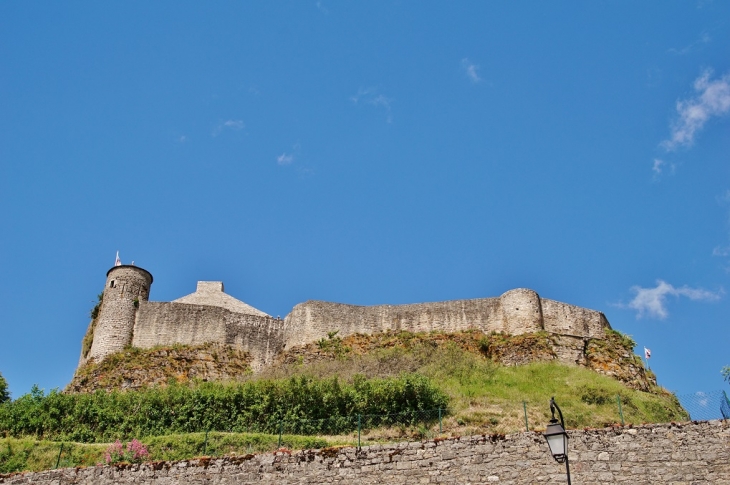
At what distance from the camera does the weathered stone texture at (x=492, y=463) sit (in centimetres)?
1891

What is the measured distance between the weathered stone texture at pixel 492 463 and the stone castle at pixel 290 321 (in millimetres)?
16749

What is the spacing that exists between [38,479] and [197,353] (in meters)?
15.9

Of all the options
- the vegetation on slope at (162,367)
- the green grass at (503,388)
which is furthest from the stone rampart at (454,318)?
the vegetation on slope at (162,367)

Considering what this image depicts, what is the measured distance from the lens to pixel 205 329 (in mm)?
39656

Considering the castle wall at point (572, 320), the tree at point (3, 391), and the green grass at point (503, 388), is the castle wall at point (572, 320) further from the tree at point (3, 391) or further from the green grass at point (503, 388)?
the tree at point (3, 391)

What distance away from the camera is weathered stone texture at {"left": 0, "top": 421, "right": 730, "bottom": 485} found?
18906 mm

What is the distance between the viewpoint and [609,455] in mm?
19328

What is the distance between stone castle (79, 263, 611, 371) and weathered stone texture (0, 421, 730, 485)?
1675 centimetres

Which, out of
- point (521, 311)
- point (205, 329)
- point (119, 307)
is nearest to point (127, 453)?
point (205, 329)

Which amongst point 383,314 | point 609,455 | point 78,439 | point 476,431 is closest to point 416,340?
point 383,314

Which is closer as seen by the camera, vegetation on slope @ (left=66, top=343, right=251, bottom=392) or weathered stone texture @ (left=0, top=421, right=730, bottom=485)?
weathered stone texture @ (left=0, top=421, right=730, bottom=485)

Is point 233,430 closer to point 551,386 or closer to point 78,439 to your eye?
point 78,439

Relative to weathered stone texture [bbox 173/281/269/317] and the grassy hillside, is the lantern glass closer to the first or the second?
the grassy hillside

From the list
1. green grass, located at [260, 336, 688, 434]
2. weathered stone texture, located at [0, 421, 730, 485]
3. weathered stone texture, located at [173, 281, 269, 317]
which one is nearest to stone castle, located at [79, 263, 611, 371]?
green grass, located at [260, 336, 688, 434]
